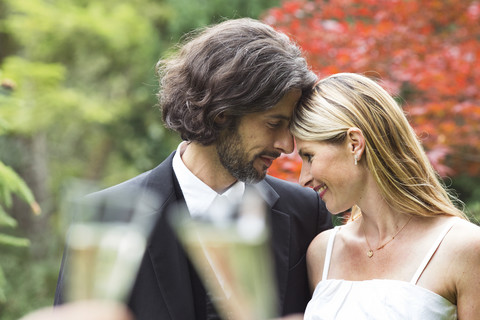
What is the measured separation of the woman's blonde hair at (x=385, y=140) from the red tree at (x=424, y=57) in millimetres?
2146

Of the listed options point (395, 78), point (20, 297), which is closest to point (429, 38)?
point (395, 78)

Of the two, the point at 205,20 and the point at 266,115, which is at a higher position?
the point at 266,115

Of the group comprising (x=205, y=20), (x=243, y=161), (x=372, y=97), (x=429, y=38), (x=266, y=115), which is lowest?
(x=205, y=20)

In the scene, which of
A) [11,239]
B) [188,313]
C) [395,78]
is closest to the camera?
[188,313]

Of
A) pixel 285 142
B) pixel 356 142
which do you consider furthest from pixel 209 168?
pixel 356 142

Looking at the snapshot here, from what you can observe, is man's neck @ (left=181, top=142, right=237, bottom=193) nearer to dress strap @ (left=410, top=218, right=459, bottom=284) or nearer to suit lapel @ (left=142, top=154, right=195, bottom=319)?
suit lapel @ (left=142, top=154, right=195, bottom=319)

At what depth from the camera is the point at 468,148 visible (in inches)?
229

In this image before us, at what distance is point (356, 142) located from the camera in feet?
8.42

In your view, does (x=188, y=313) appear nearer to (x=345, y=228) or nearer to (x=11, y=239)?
(x=345, y=228)

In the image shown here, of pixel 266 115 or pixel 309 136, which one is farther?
pixel 266 115

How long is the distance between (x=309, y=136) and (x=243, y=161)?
15.7 inches

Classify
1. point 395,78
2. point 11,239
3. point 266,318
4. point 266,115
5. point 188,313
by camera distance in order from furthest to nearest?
point 395,78 < point 11,239 < point 266,115 < point 188,313 < point 266,318

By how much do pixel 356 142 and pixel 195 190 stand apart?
79 centimetres

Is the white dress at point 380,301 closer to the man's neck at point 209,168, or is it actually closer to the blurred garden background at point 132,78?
the man's neck at point 209,168
